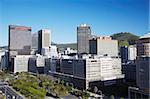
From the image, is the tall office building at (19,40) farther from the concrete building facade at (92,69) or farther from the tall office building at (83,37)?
the concrete building facade at (92,69)

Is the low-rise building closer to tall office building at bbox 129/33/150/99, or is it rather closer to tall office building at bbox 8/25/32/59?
tall office building at bbox 8/25/32/59

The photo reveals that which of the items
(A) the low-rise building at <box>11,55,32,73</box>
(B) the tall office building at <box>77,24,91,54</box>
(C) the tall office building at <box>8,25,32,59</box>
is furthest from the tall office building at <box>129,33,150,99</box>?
(C) the tall office building at <box>8,25,32,59</box>

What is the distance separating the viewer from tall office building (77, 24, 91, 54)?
16770 millimetres

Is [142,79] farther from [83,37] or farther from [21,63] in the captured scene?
[83,37]

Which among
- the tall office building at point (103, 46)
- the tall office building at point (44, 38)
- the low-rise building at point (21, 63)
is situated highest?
the tall office building at point (44, 38)

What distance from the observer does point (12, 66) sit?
47.8 feet

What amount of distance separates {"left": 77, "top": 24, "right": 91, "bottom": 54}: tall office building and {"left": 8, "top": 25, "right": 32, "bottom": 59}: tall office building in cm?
357

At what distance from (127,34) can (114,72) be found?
13.4 m

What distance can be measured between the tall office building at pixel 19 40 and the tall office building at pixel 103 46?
498 centimetres

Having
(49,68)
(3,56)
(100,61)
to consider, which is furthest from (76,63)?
(3,56)

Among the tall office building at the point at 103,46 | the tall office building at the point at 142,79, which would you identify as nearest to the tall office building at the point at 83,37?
the tall office building at the point at 103,46

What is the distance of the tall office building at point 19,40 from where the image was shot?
16.0 meters

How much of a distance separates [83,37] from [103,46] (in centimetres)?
310

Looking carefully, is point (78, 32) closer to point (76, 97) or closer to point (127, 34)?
point (127, 34)
